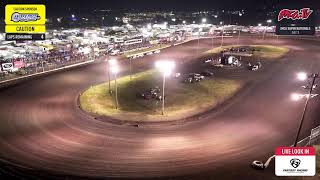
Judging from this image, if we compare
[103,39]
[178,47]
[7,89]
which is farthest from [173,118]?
[103,39]

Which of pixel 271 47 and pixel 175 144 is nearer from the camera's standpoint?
pixel 175 144

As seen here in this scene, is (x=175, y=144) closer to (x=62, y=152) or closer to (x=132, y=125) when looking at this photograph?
(x=132, y=125)

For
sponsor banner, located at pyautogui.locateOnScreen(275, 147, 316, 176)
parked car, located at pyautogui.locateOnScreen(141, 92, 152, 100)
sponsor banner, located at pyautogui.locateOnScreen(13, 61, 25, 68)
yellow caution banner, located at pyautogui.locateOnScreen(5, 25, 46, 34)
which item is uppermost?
yellow caution banner, located at pyautogui.locateOnScreen(5, 25, 46, 34)

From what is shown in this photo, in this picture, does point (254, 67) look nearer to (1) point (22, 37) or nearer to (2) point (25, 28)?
(2) point (25, 28)

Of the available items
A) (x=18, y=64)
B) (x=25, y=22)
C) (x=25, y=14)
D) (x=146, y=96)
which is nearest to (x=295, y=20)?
(x=146, y=96)

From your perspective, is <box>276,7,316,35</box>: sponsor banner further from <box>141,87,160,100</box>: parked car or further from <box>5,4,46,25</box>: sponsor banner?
<box>5,4,46,25</box>: sponsor banner

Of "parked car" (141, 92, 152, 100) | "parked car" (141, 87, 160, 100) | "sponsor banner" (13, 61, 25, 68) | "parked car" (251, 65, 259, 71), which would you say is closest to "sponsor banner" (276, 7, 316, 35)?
"parked car" (251, 65, 259, 71)
